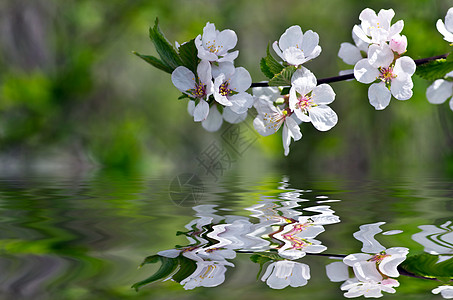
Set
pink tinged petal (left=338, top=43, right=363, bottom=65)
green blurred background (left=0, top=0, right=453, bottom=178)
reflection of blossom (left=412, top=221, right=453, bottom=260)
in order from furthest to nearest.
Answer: green blurred background (left=0, top=0, right=453, bottom=178), pink tinged petal (left=338, top=43, right=363, bottom=65), reflection of blossom (left=412, top=221, right=453, bottom=260)

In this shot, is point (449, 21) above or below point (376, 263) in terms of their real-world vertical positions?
above

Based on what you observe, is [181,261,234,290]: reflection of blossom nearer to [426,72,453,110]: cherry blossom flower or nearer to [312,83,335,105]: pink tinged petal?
[312,83,335,105]: pink tinged petal

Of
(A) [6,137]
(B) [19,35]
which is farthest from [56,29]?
(A) [6,137]

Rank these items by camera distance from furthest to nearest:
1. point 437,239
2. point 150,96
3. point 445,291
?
point 150,96 < point 437,239 < point 445,291

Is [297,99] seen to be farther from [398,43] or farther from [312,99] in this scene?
[398,43]

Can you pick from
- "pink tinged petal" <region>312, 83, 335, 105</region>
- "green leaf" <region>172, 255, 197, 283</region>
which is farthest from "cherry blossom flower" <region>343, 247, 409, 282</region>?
"pink tinged petal" <region>312, 83, 335, 105</region>

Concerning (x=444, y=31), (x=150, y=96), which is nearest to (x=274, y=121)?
(x=444, y=31)
